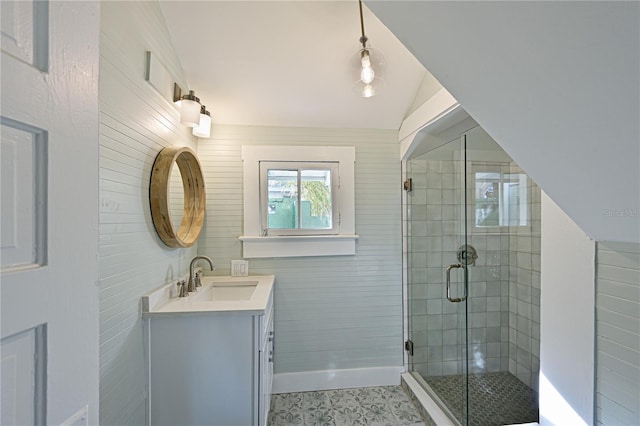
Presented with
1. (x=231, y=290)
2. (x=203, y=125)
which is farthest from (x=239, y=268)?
(x=203, y=125)

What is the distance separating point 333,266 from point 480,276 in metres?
1.10

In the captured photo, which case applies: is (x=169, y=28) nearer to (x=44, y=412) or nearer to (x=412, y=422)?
(x=44, y=412)

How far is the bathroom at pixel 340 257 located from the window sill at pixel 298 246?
73 mm

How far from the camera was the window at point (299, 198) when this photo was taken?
2291mm

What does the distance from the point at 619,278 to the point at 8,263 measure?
5.04ft

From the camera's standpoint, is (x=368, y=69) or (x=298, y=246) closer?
(x=368, y=69)

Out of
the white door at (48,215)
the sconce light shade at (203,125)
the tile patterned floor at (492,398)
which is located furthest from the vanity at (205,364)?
the tile patterned floor at (492,398)

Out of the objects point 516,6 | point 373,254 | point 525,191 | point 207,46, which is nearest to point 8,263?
point 516,6

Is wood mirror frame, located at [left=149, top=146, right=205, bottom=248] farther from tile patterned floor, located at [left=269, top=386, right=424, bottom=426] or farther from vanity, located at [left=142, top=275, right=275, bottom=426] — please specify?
tile patterned floor, located at [left=269, top=386, right=424, bottom=426]

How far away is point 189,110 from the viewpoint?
5.54 feet

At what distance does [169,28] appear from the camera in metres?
1.65

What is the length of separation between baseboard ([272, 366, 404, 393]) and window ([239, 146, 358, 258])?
3.17 ft

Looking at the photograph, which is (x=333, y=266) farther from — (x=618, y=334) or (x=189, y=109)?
(x=618, y=334)

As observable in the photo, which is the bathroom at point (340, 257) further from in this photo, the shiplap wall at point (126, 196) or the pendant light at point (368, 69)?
the pendant light at point (368, 69)
